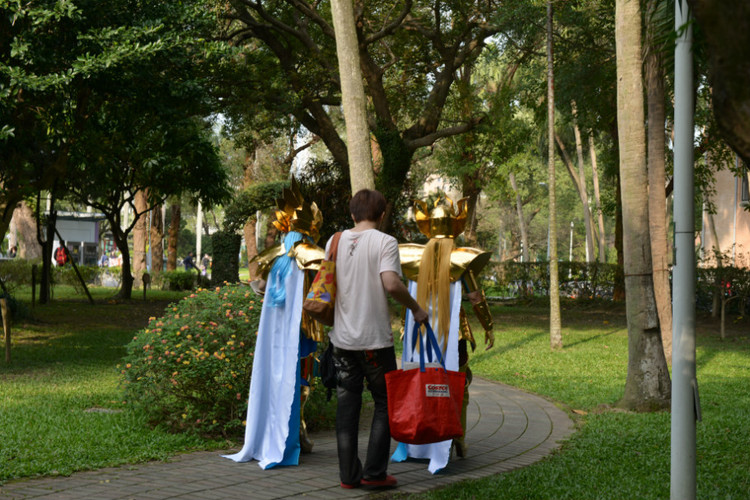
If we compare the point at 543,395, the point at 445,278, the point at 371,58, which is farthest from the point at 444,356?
the point at 371,58

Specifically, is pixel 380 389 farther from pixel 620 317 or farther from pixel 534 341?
pixel 620 317

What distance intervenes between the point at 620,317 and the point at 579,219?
57.6 m

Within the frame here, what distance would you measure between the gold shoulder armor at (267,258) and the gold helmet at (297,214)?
17cm

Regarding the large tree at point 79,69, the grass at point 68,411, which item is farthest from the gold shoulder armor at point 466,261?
the large tree at point 79,69

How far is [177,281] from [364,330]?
104 ft

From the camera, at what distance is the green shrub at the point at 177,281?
35875mm

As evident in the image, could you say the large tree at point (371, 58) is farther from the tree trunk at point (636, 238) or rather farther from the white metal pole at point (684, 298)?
the white metal pole at point (684, 298)

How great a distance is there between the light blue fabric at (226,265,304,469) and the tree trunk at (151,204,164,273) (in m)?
31.8

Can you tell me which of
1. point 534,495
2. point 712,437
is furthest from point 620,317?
point 534,495

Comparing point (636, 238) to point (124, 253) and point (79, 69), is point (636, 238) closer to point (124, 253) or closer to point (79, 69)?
point (79, 69)

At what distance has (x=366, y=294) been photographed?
5414mm

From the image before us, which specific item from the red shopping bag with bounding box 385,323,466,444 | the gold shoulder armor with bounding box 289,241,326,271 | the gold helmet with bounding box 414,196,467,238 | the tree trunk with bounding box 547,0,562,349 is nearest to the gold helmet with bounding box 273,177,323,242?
the gold shoulder armor with bounding box 289,241,326,271

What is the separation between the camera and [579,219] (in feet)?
266

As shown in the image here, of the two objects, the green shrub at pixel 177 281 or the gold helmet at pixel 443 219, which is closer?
the gold helmet at pixel 443 219
